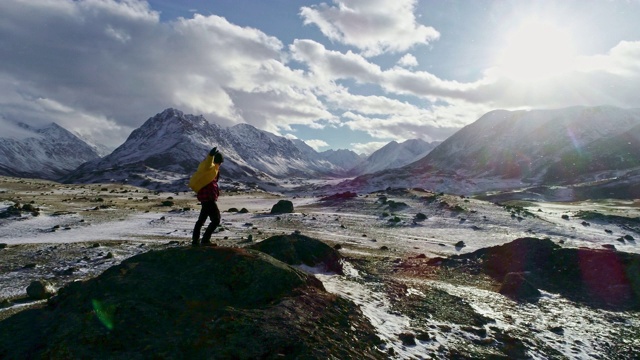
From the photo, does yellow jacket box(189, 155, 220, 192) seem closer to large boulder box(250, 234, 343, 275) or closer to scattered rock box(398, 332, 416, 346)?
large boulder box(250, 234, 343, 275)

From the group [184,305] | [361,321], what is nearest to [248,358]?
[184,305]

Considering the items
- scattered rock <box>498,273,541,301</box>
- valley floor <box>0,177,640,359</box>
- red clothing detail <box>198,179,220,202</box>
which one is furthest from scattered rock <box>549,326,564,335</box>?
red clothing detail <box>198,179,220,202</box>

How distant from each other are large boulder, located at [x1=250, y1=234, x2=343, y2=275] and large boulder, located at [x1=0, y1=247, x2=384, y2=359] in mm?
7084

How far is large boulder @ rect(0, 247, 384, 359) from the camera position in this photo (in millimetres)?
8641

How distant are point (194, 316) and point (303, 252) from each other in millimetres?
11640

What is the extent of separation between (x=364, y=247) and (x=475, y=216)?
31268mm

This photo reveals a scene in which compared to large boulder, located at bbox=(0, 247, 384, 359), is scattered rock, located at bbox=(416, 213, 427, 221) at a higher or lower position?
lower

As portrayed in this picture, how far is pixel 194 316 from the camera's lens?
9.70 metres

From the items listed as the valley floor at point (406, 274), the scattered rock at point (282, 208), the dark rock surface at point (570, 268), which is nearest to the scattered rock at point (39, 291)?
the valley floor at point (406, 274)

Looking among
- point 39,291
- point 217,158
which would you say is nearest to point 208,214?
point 217,158

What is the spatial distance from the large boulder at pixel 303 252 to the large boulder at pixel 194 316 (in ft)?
23.2

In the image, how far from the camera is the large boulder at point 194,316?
28.3 feet

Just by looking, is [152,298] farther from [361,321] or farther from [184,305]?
[361,321]

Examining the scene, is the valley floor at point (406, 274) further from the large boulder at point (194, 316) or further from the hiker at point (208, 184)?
the hiker at point (208, 184)
